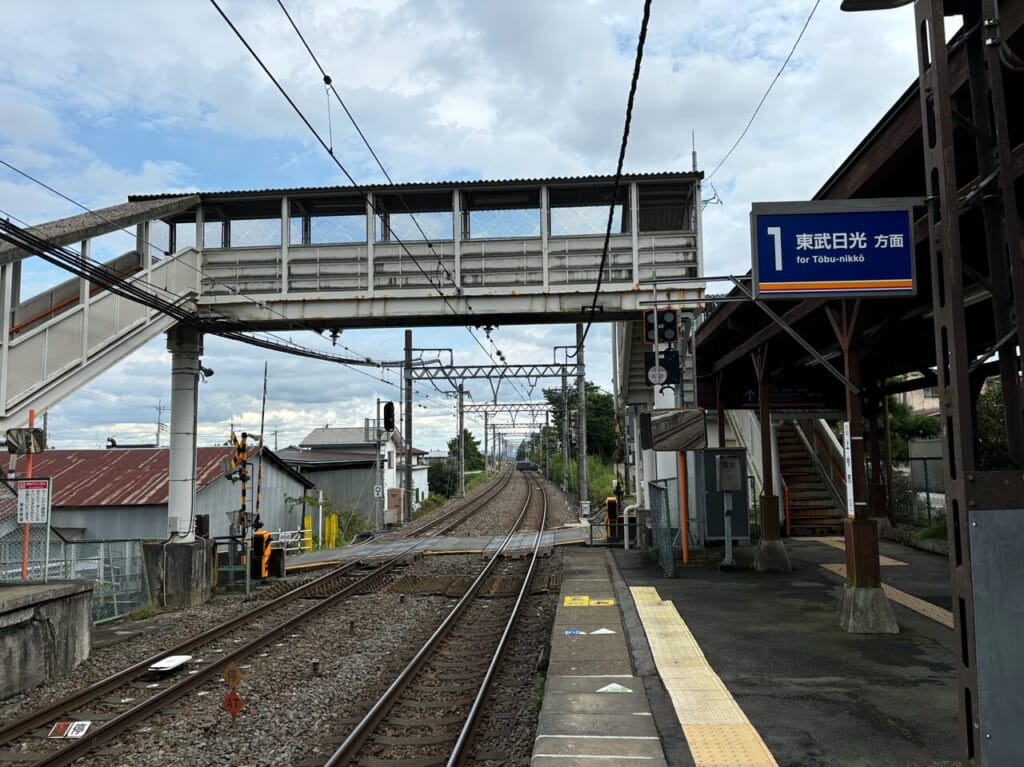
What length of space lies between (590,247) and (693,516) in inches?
260

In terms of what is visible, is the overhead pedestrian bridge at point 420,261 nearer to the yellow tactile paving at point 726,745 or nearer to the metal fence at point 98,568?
the metal fence at point 98,568

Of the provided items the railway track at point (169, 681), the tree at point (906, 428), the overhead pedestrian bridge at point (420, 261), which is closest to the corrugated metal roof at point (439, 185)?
the overhead pedestrian bridge at point (420, 261)

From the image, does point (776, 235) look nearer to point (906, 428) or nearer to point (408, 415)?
point (408, 415)

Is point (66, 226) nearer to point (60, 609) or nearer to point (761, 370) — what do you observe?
point (60, 609)

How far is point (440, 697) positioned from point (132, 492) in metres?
21.4

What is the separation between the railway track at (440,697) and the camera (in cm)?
626

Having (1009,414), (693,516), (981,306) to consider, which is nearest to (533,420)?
(693,516)

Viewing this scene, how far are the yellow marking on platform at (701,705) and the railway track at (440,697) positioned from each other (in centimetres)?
181

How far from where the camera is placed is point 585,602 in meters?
11.5

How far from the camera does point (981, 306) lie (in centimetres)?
1112

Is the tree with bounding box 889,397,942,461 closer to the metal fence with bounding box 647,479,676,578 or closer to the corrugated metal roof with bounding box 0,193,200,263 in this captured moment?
the metal fence with bounding box 647,479,676,578

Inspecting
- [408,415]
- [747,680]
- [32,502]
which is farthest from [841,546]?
[408,415]

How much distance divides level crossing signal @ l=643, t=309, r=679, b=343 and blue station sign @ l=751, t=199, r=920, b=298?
4765mm

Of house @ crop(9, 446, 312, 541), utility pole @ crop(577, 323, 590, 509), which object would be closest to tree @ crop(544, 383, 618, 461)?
utility pole @ crop(577, 323, 590, 509)
